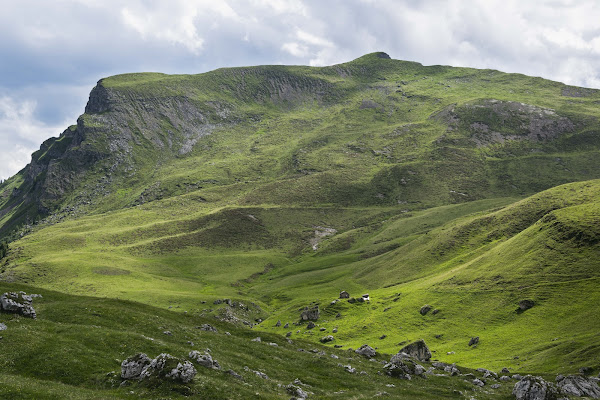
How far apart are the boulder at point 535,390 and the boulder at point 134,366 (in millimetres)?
44112

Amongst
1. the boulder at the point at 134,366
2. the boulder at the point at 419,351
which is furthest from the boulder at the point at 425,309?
the boulder at the point at 134,366

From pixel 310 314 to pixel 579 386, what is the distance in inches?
3877

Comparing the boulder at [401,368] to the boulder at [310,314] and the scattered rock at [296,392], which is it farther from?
the boulder at [310,314]

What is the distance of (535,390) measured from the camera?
160ft

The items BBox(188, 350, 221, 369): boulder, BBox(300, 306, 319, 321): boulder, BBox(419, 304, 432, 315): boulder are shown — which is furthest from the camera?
BBox(300, 306, 319, 321): boulder

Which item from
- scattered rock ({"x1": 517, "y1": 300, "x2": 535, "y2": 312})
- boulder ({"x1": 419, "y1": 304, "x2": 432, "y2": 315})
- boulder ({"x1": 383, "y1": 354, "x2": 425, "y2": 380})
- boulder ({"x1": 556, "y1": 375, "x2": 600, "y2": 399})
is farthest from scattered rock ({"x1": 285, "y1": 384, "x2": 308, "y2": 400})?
boulder ({"x1": 419, "y1": 304, "x2": 432, "y2": 315})

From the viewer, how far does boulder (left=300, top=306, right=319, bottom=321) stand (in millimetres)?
146125

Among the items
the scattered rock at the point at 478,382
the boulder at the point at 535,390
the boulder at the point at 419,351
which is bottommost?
the boulder at the point at 419,351

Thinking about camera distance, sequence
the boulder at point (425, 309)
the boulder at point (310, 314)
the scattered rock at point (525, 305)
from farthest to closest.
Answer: the boulder at point (310, 314) → the boulder at point (425, 309) → the scattered rock at point (525, 305)

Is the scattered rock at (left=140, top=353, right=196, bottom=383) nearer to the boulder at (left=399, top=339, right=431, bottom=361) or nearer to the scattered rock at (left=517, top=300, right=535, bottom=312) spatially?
the boulder at (left=399, top=339, right=431, bottom=361)

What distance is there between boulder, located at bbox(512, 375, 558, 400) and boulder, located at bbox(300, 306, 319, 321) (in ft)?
328

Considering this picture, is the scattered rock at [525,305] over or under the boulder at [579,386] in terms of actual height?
under

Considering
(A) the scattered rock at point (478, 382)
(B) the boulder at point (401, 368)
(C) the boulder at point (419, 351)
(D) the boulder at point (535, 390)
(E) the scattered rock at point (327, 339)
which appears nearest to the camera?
(D) the boulder at point (535, 390)

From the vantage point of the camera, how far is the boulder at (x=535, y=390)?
158 ft
